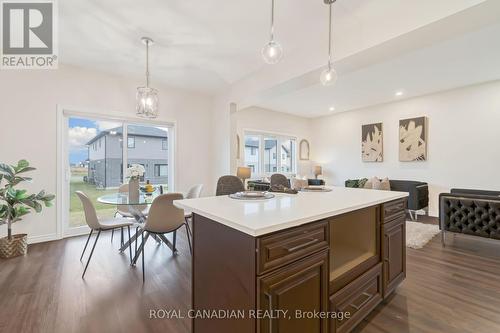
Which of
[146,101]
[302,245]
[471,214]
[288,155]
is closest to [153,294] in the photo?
[302,245]

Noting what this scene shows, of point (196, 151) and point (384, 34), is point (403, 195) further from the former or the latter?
point (196, 151)

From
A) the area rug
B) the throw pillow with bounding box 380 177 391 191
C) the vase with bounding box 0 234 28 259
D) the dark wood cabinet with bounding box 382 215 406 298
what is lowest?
the area rug

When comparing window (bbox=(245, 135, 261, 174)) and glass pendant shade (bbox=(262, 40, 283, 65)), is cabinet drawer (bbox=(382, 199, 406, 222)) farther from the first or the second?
window (bbox=(245, 135, 261, 174))

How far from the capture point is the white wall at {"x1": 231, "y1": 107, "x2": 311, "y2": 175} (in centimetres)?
611

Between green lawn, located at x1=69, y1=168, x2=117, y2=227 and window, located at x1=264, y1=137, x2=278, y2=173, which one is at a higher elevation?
window, located at x1=264, y1=137, x2=278, y2=173

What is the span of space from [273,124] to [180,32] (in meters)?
4.35

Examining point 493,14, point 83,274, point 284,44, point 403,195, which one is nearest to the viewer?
point 493,14

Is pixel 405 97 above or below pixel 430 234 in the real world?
above

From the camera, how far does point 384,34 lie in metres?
2.20

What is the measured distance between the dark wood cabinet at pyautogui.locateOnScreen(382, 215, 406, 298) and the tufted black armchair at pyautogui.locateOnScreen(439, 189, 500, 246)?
1803 mm

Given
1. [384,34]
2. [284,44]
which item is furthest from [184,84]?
[384,34]

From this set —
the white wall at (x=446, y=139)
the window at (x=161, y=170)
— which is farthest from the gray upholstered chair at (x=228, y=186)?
the white wall at (x=446, y=139)

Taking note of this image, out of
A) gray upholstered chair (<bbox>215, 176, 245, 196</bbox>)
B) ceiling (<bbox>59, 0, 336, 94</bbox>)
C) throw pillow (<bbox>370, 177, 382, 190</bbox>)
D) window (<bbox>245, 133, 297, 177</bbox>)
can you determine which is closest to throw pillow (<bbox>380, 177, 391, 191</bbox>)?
throw pillow (<bbox>370, 177, 382, 190</bbox>)

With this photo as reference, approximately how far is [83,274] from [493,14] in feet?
14.4
